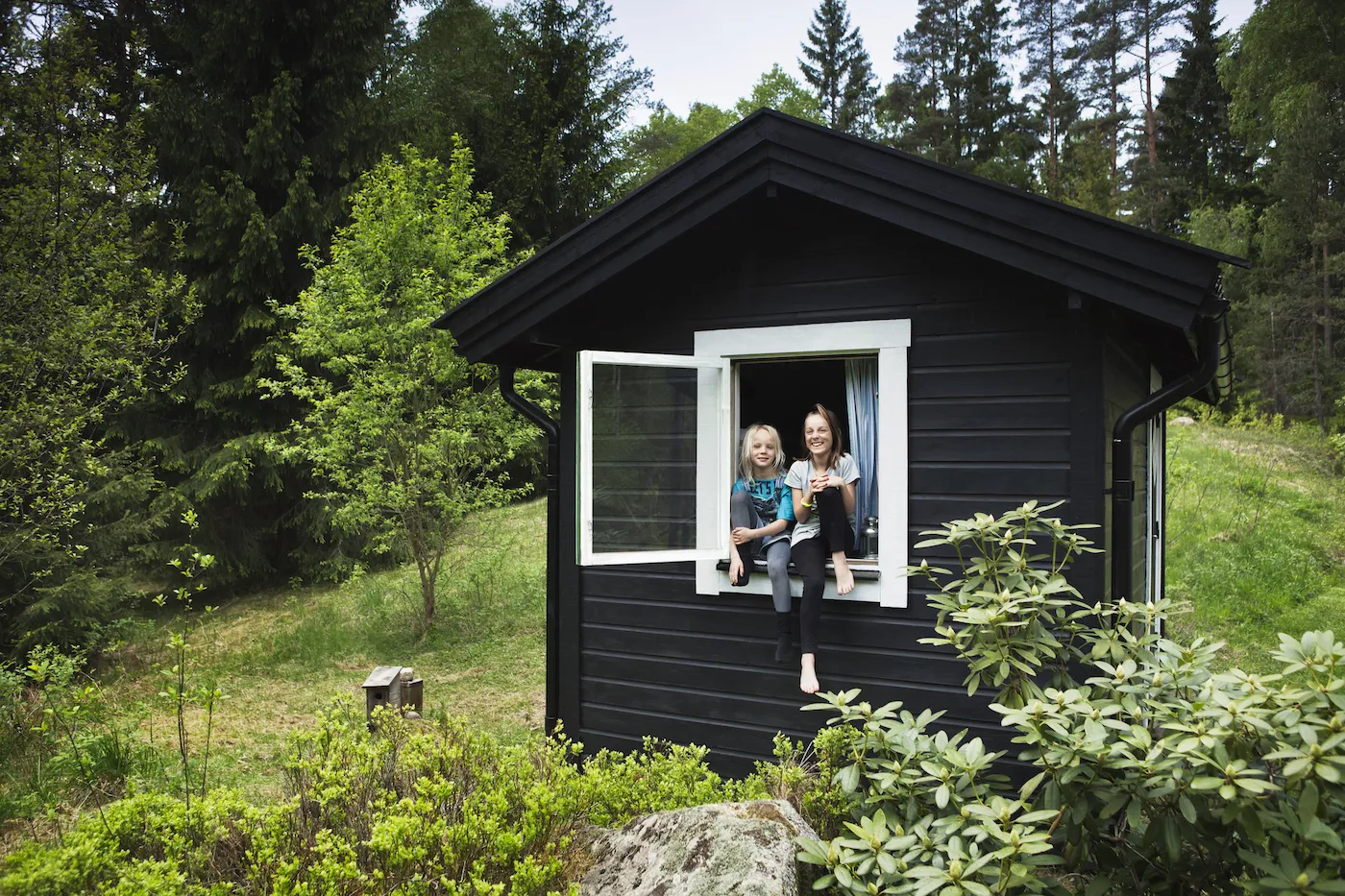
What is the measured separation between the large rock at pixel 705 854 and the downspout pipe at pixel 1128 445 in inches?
83.5

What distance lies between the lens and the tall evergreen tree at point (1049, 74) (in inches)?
1056

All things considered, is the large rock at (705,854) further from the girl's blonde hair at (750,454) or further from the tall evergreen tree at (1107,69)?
the tall evergreen tree at (1107,69)

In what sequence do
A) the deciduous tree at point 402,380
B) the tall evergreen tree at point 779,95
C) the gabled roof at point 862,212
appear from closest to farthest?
1. the gabled roof at point 862,212
2. the deciduous tree at point 402,380
3. the tall evergreen tree at point 779,95

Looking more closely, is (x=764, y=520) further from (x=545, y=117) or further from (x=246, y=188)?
(x=545, y=117)

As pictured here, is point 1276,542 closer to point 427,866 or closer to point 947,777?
point 947,777

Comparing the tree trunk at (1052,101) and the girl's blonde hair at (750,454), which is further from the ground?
the tree trunk at (1052,101)

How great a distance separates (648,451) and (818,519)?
99 cm

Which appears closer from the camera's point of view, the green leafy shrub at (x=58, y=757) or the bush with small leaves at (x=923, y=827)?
the bush with small leaves at (x=923, y=827)

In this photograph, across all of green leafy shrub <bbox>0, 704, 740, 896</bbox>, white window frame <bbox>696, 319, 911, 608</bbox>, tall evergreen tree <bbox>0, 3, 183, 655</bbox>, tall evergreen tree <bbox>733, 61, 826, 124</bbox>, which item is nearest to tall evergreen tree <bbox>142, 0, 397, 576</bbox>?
tall evergreen tree <bbox>0, 3, 183, 655</bbox>

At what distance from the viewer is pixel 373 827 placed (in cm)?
291

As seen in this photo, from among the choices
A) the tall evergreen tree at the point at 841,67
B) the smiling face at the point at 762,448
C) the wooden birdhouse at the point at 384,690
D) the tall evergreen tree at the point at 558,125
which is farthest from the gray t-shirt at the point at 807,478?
the tall evergreen tree at the point at 841,67

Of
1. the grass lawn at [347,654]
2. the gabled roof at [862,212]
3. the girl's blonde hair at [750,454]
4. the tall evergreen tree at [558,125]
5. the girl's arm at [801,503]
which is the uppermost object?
the tall evergreen tree at [558,125]

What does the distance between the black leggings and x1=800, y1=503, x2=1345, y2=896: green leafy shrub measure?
0.92 meters

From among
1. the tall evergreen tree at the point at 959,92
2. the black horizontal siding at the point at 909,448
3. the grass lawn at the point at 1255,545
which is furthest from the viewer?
the tall evergreen tree at the point at 959,92
